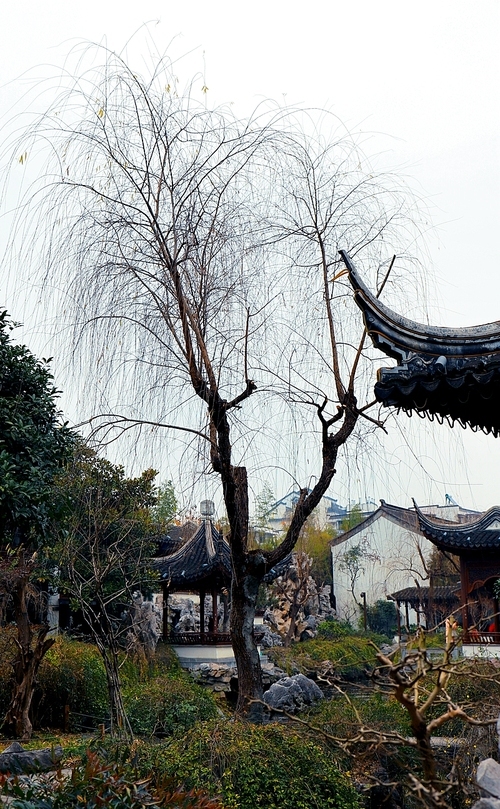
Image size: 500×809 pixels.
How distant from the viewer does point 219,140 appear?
5.68 metres

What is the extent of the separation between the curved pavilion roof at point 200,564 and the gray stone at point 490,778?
46.2 feet

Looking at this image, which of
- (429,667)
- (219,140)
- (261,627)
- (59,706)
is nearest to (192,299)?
(219,140)

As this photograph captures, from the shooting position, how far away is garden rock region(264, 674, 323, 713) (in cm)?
1318

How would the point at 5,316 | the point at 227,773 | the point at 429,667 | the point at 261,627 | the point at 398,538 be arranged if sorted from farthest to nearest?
the point at 398,538 < the point at 261,627 < the point at 5,316 < the point at 227,773 < the point at 429,667

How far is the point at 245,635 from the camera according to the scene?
6.66 metres

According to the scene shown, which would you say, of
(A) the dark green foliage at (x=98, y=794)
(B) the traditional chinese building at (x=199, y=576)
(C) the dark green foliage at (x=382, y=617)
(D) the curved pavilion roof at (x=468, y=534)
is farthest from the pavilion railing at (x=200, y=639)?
(A) the dark green foliage at (x=98, y=794)

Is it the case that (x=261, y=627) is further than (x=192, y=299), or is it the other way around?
(x=261, y=627)

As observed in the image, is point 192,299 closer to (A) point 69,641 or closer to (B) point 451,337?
(B) point 451,337

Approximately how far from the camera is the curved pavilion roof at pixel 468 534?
54.0ft

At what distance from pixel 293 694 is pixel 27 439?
7607 millimetres

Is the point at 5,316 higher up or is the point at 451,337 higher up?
the point at 5,316

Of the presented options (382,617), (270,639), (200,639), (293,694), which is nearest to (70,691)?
(293,694)

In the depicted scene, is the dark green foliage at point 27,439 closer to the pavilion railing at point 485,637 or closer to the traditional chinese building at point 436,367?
the traditional chinese building at point 436,367

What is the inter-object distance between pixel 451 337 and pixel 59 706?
829 centimetres
